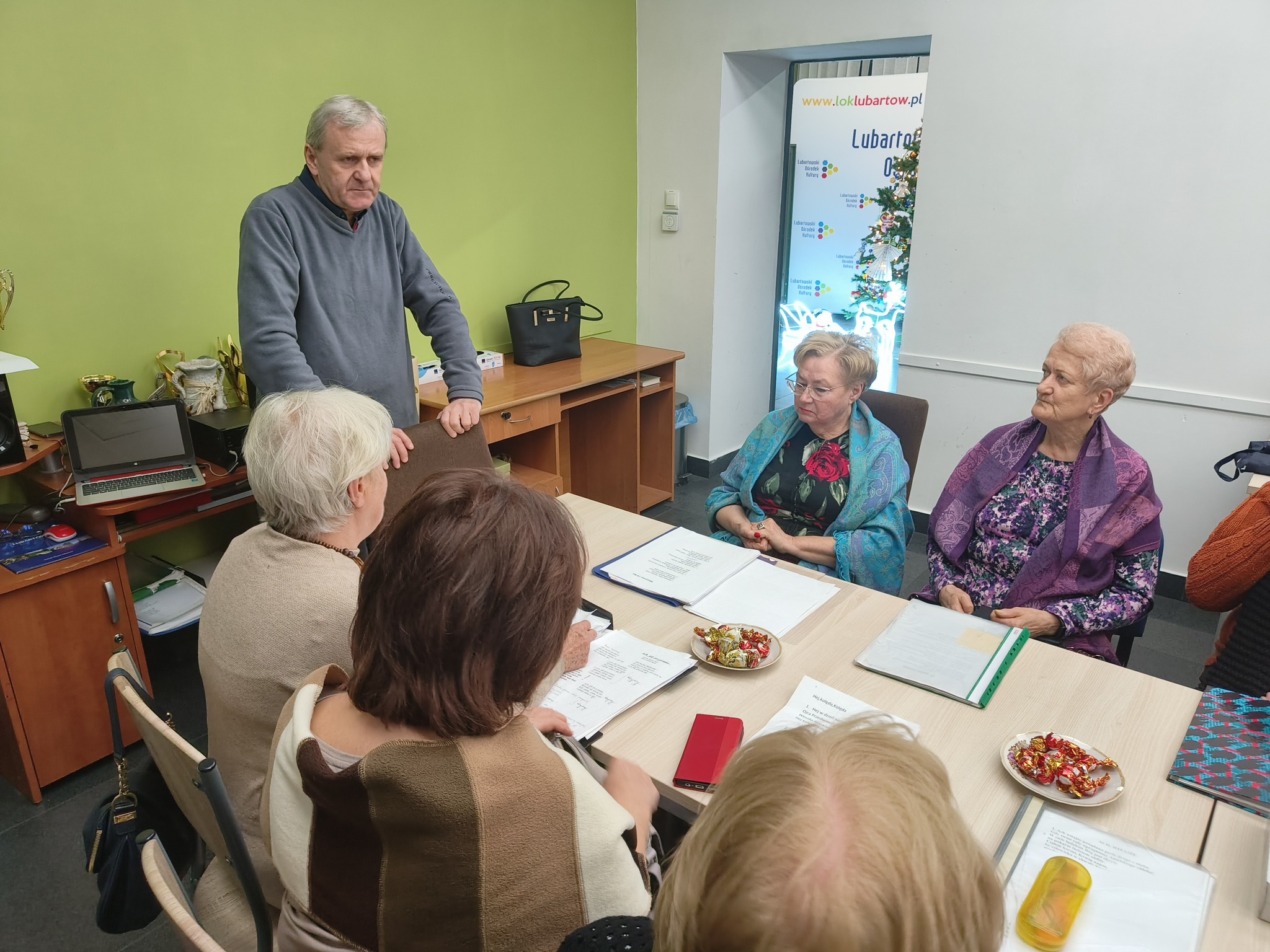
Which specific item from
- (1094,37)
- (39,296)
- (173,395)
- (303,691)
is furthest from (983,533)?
(39,296)

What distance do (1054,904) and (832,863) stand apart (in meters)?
0.62

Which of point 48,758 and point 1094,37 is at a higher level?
point 1094,37

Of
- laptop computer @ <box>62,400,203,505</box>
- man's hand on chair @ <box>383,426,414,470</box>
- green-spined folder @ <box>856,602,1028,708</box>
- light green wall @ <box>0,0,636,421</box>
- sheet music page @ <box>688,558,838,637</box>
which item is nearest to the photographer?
green-spined folder @ <box>856,602,1028,708</box>

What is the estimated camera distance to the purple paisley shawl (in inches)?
78.1

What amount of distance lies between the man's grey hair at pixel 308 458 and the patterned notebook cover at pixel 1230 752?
1.38 m

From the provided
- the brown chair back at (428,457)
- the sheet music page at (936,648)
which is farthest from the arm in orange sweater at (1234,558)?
the brown chair back at (428,457)

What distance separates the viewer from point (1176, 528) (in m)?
3.37

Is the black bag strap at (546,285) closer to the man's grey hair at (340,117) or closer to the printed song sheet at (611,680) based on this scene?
the man's grey hair at (340,117)

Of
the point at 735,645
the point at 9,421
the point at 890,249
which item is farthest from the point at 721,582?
the point at 890,249

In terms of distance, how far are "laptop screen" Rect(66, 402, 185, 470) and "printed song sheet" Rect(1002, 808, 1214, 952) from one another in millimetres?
2393

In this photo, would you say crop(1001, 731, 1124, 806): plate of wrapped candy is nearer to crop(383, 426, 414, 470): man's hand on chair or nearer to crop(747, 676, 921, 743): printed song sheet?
crop(747, 676, 921, 743): printed song sheet

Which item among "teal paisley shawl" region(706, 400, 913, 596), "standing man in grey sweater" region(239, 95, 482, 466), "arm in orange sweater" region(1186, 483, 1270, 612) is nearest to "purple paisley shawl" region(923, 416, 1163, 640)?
"arm in orange sweater" region(1186, 483, 1270, 612)

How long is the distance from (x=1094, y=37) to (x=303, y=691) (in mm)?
3412

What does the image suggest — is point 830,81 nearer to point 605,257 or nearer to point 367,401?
point 605,257
